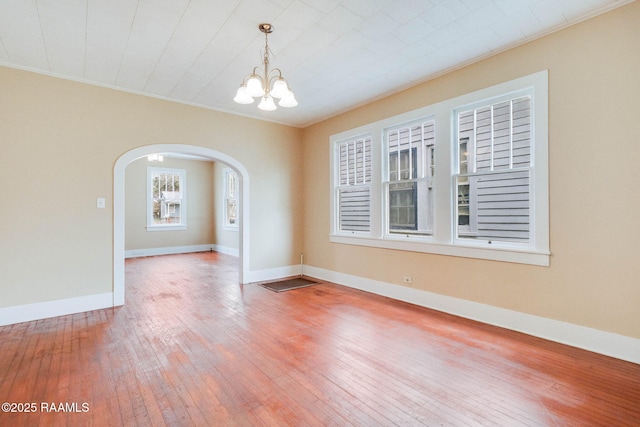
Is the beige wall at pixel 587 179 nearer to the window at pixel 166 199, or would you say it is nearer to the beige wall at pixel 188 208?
the beige wall at pixel 188 208

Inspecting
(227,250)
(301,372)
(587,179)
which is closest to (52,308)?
(301,372)

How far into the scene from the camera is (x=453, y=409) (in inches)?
78.8

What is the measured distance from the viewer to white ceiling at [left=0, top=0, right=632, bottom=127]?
2596 mm

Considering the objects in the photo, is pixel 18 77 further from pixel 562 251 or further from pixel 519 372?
pixel 562 251

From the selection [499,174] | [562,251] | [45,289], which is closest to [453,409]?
[562,251]

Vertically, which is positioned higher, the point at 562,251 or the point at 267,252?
the point at 562,251

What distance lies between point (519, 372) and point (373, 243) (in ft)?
8.72

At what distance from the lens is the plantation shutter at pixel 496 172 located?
3.27 m

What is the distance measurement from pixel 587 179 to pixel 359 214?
10.1ft

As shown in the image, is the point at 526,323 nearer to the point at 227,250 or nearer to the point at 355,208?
the point at 355,208

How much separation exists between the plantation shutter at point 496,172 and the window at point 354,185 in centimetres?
161

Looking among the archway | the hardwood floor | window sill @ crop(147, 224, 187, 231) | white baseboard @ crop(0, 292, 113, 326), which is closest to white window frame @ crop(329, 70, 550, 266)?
the hardwood floor

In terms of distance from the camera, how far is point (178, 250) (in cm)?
945

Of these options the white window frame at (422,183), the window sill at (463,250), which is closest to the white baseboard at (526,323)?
the window sill at (463,250)
